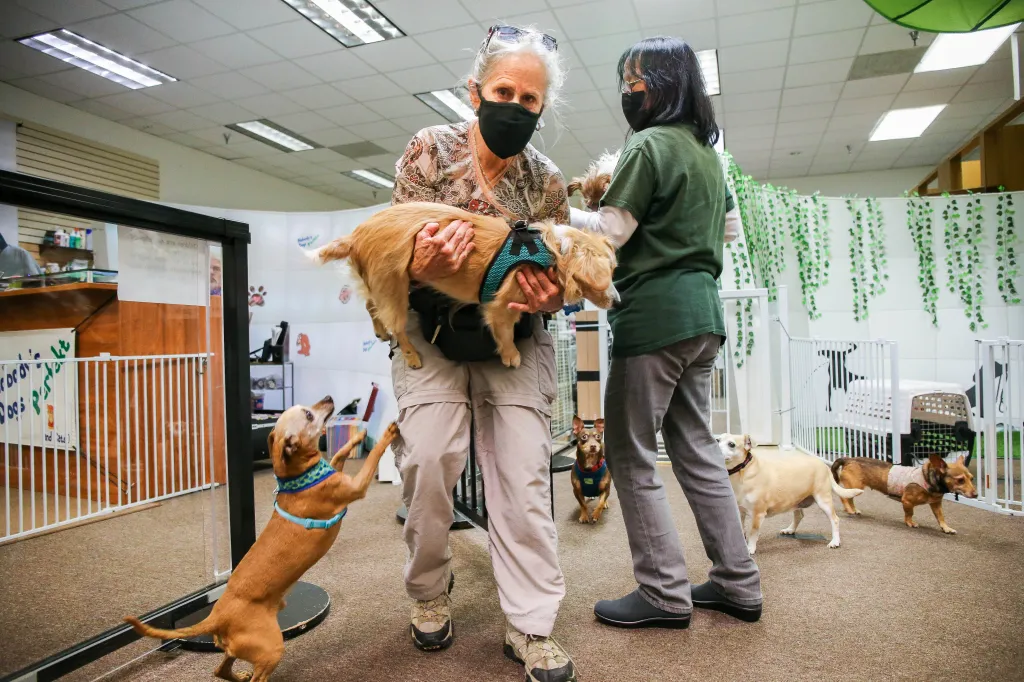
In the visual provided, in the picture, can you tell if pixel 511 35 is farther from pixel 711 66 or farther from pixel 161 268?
pixel 711 66

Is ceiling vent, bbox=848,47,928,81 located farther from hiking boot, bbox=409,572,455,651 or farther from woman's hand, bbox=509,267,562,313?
hiking boot, bbox=409,572,455,651

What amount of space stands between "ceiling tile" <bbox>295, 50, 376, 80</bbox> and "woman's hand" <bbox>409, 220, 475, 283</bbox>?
5.38 meters

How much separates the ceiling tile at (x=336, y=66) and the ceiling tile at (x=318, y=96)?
0.24 metres

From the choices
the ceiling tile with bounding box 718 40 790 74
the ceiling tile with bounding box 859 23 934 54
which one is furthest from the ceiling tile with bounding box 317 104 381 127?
the ceiling tile with bounding box 859 23 934 54

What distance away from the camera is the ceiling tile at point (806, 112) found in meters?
7.25

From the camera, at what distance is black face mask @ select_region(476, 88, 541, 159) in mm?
1451

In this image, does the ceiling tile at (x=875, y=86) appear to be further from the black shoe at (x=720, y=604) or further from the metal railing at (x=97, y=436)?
the metal railing at (x=97, y=436)

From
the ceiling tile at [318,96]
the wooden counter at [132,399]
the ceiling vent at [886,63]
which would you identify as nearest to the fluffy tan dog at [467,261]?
the wooden counter at [132,399]

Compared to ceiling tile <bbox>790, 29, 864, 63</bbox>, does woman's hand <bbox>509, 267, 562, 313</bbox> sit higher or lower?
lower

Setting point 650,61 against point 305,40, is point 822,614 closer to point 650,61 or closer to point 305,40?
point 650,61

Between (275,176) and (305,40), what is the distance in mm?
4836

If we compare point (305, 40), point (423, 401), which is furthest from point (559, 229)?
point (305, 40)

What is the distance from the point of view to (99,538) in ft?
6.22

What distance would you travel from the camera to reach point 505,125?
146cm
